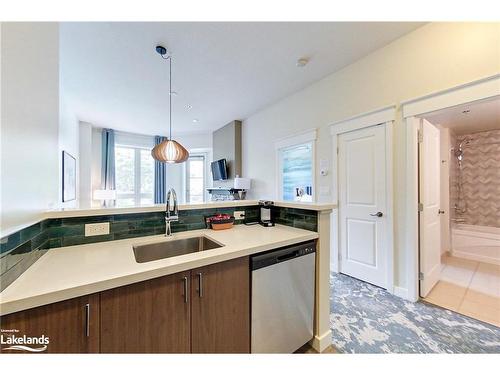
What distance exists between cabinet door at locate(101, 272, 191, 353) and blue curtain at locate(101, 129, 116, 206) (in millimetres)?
5642

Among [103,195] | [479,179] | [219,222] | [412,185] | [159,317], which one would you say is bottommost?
[159,317]

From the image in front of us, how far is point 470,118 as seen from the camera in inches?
113

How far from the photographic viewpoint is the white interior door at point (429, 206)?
211 centimetres

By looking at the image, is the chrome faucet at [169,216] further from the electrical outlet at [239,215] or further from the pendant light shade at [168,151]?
the pendant light shade at [168,151]

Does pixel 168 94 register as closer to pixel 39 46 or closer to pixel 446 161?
pixel 39 46

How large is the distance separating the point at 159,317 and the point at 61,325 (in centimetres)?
34

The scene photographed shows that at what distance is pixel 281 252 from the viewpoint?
126 cm

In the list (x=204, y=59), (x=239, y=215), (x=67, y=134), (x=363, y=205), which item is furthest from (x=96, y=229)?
(x=67, y=134)

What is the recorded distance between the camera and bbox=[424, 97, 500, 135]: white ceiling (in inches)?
77.6

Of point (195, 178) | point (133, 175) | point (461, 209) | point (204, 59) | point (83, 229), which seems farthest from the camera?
point (195, 178)

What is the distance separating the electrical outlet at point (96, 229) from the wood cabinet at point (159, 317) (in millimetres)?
662

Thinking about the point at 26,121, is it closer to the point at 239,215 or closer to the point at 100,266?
the point at 100,266

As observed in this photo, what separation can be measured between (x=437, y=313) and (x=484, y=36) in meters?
2.51
